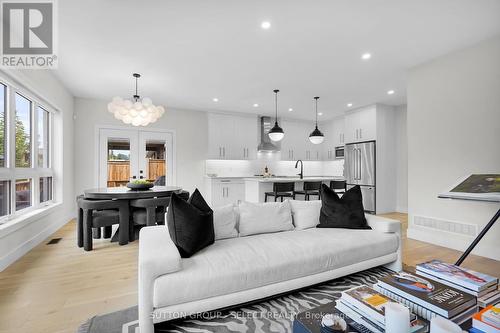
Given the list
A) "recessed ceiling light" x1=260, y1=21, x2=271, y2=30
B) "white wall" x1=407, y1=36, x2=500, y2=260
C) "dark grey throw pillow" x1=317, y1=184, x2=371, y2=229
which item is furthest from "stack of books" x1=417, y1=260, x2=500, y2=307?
"recessed ceiling light" x1=260, y1=21, x2=271, y2=30

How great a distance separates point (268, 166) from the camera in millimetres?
7551

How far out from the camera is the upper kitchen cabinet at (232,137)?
6609 millimetres

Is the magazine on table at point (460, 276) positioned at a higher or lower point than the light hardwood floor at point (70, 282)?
higher

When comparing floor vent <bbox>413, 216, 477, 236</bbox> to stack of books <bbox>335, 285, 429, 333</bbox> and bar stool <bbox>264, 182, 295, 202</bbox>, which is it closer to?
bar stool <bbox>264, 182, 295, 202</bbox>

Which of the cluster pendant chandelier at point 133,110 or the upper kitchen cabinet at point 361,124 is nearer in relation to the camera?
the cluster pendant chandelier at point 133,110

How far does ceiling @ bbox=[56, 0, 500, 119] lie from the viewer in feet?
7.91

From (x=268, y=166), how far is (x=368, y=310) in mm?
6453

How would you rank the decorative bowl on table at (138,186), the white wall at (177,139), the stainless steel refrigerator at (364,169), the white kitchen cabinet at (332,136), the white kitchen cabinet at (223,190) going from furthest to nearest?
the white kitchen cabinet at (332,136) < the white kitchen cabinet at (223,190) < the stainless steel refrigerator at (364,169) < the white wall at (177,139) < the decorative bowl on table at (138,186)

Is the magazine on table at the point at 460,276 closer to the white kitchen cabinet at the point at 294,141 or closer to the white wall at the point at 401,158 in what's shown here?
the white wall at the point at 401,158

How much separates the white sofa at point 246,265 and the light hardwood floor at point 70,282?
2.11 feet

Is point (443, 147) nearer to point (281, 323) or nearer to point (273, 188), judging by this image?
point (273, 188)

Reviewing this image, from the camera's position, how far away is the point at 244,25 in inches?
105

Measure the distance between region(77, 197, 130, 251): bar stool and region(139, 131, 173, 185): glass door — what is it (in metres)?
2.36

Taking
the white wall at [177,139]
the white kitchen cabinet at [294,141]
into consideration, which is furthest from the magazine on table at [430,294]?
the white kitchen cabinet at [294,141]
